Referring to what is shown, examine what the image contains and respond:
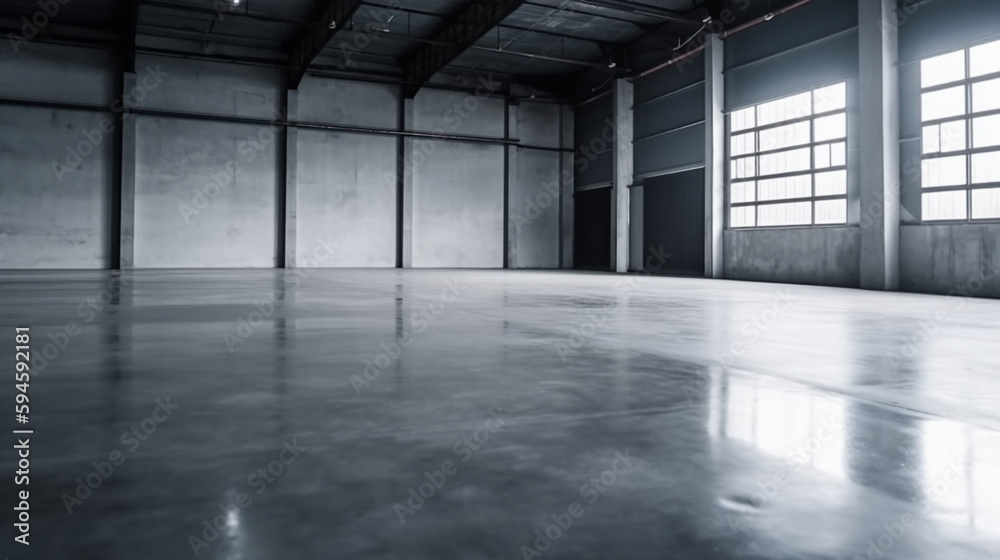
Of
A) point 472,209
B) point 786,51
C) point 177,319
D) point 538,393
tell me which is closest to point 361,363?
point 538,393

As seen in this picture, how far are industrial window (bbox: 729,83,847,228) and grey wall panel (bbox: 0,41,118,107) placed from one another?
2047 centimetres

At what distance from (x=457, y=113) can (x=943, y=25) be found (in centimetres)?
1774

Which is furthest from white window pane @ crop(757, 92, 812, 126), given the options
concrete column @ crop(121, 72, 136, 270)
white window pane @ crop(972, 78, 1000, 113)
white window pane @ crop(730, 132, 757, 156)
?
concrete column @ crop(121, 72, 136, 270)

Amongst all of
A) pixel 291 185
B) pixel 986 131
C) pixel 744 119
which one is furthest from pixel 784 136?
pixel 291 185

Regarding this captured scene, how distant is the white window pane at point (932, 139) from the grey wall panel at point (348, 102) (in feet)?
60.5

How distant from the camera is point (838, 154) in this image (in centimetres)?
1656

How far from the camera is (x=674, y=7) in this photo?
2073 centimetres

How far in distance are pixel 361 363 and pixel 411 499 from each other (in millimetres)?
2398

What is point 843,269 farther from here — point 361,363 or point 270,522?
point 270,522

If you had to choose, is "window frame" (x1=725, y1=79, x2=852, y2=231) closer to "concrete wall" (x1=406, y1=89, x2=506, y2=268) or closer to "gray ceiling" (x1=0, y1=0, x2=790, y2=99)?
"gray ceiling" (x1=0, y1=0, x2=790, y2=99)

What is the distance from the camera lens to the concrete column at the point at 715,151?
803 inches

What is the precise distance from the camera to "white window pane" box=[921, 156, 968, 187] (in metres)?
14.0

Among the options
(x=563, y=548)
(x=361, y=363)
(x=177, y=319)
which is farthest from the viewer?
(x=177, y=319)

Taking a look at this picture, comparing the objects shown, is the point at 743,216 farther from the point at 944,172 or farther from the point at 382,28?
the point at 382,28
